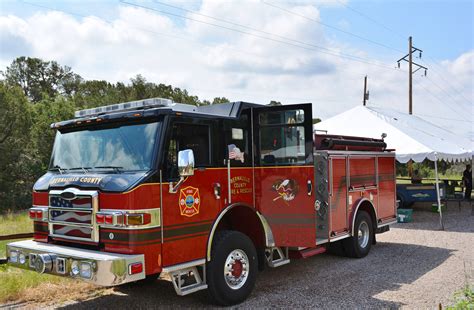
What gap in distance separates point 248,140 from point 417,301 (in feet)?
10.4

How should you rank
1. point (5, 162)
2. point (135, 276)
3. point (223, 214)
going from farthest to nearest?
point (5, 162) → point (223, 214) → point (135, 276)

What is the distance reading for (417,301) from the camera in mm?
6066

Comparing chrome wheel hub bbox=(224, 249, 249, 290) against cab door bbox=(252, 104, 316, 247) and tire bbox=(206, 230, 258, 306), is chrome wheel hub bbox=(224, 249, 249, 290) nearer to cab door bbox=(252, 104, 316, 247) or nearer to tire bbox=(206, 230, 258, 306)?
tire bbox=(206, 230, 258, 306)

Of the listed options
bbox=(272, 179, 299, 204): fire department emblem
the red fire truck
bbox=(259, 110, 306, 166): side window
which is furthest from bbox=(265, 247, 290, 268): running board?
bbox=(259, 110, 306, 166): side window

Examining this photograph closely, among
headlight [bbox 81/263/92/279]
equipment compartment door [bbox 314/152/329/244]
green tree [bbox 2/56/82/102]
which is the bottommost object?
headlight [bbox 81/263/92/279]

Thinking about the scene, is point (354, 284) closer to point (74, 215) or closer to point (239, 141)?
point (239, 141)

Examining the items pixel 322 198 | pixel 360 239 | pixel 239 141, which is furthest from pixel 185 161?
pixel 360 239

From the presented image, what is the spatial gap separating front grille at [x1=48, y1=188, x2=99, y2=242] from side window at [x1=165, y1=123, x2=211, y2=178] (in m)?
0.92

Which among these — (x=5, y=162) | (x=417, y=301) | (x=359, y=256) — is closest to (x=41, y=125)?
(x=5, y=162)

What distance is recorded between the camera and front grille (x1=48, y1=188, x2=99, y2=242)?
16.4ft

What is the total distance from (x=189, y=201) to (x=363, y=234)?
4.98 metres

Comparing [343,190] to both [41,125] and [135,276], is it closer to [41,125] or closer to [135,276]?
[135,276]

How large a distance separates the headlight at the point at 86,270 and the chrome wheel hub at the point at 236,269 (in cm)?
182

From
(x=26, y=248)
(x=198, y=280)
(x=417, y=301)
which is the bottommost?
(x=417, y=301)
